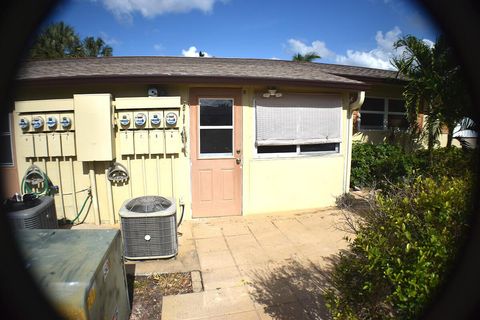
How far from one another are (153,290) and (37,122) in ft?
12.5

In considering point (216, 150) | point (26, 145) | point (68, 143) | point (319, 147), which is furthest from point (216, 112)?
point (26, 145)

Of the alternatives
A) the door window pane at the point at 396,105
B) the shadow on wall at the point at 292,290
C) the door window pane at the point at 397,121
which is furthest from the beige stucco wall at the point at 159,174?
the door window pane at the point at 396,105

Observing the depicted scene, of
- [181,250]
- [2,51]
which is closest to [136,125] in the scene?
[181,250]

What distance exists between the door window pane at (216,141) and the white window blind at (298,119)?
24.7 inches

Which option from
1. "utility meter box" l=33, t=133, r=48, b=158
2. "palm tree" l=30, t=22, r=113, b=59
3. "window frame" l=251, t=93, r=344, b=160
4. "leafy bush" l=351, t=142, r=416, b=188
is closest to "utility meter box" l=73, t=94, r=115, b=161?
"utility meter box" l=33, t=133, r=48, b=158

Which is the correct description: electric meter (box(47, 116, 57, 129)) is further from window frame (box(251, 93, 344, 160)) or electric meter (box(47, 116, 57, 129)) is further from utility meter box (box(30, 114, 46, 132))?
window frame (box(251, 93, 344, 160))

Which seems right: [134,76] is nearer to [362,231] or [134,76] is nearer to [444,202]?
[362,231]

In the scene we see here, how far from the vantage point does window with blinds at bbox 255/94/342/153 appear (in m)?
5.79

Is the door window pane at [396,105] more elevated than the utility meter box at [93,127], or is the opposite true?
the door window pane at [396,105]

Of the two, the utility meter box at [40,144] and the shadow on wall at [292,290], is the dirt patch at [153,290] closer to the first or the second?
the shadow on wall at [292,290]

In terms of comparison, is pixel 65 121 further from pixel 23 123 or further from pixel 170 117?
pixel 170 117

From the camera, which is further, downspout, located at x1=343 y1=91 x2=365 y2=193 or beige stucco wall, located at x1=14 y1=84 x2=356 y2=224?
downspout, located at x1=343 y1=91 x2=365 y2=193

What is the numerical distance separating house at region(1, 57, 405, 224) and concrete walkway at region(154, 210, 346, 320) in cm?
70

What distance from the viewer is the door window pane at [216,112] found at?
5.54 metres
